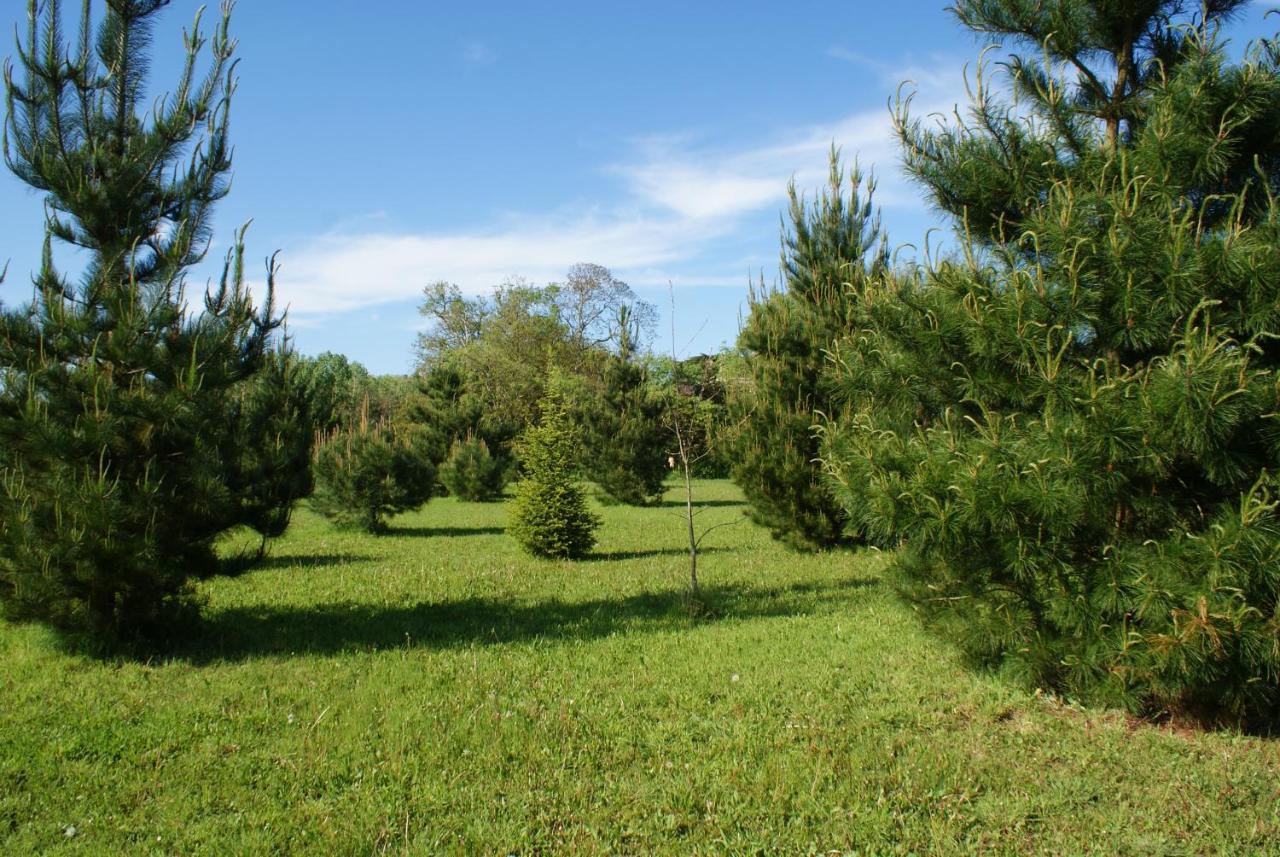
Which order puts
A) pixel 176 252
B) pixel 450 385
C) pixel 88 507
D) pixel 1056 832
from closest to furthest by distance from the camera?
pixel 1056 832, pixel 88 507, pixel 176 252, pixel 450 385

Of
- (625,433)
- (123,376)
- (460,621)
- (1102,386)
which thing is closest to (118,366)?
(123,376)

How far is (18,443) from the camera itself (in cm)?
620

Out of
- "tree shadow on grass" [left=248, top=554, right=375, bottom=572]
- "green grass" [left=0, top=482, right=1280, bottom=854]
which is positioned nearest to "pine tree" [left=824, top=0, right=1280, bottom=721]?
"green grass" [left=0, top=482, right=1280, bottom=854]

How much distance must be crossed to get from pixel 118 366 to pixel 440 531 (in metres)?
12.0

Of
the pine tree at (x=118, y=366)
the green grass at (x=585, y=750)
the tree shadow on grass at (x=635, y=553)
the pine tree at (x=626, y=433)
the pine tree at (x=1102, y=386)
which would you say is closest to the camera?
the green grass at (x=585, y=750)

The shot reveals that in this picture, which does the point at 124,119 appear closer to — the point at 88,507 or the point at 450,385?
the point at 88,507

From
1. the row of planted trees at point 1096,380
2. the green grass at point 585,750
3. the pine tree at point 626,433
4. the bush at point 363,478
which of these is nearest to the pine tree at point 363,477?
the bush at point 363,478

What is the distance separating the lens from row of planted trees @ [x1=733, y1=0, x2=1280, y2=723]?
4.52 metres

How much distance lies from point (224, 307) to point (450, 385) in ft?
70.7

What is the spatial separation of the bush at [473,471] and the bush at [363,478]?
889 centimetres

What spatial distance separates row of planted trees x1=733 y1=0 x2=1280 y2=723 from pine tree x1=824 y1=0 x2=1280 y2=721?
0.05 feet

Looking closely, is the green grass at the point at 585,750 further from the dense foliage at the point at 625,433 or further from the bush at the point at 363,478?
the dense foliage at the point at 625,433

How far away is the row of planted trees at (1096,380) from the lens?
14.8ft

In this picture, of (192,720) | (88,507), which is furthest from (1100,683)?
(88,507)
